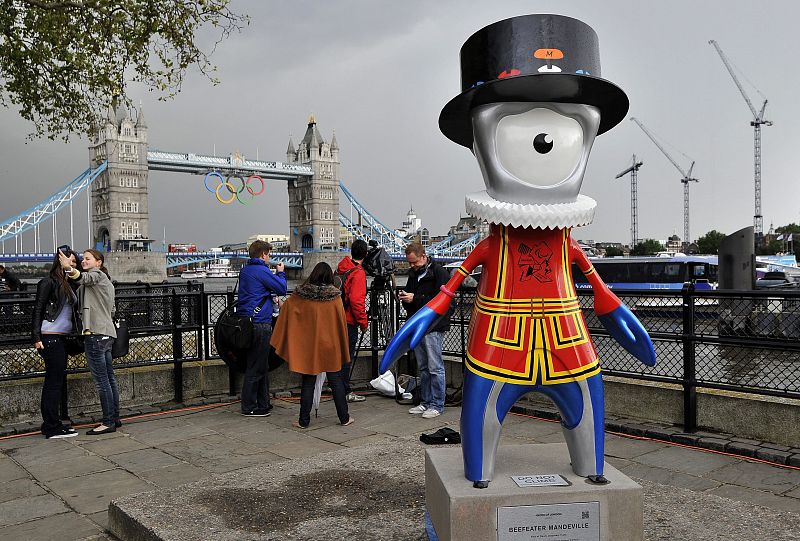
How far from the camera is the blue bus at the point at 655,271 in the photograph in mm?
22547

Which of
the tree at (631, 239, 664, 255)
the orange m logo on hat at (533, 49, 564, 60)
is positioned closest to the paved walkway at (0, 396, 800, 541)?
the orange m logo on hat at (533, 49, 564, 60)

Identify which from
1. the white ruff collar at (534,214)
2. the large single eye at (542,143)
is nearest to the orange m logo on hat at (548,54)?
the large single eye at (542,143)

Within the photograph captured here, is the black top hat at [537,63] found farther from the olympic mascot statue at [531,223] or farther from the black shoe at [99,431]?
the black shoe at [99,431]

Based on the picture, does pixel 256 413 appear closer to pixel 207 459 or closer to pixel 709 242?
pixel 207 459

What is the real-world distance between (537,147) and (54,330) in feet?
13.7

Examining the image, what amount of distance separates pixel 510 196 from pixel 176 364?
4680 millimetres

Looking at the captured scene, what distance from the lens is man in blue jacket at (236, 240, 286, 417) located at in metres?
6.14

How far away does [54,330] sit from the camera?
17.7 ft

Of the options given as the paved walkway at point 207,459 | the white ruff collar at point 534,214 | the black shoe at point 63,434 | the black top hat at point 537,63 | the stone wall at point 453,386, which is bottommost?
the paved walkway at point 207,459

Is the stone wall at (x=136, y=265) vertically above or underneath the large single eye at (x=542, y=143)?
underneath

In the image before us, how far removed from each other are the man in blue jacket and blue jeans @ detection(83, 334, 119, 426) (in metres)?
1.11

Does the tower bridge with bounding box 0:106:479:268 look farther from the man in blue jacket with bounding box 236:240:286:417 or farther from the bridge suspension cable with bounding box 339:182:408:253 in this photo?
the man in blue jacket with bounding box 236:240:286:417

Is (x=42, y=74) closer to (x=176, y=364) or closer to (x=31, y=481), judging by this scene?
(x=176, y=364)

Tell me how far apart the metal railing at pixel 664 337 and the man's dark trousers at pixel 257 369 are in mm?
758
